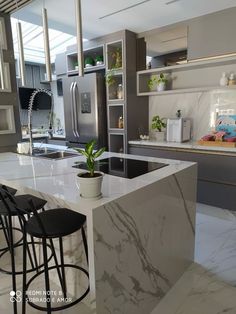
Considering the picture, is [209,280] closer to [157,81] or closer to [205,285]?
[205,285]

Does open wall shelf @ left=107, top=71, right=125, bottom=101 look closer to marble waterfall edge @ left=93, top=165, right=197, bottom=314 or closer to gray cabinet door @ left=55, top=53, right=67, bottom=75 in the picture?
gray cabinet door @ left=55, top=53, right=67, bottom=75

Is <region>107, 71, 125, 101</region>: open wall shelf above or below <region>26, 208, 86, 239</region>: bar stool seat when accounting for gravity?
above

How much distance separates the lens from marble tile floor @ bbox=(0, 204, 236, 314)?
1688 mm

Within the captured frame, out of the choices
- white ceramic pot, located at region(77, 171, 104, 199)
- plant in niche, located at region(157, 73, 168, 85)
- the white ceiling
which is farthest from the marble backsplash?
white ceramic pot, located at region(77, 171, 104, 199)

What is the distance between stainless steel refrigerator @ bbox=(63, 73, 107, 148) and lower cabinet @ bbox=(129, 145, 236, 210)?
126 centimetres

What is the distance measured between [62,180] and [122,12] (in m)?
2.48

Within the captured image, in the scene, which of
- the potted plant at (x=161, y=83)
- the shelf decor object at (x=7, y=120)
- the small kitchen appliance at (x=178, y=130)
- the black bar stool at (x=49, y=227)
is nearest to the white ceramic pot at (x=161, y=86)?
the potted plant at (x=161, y=83)

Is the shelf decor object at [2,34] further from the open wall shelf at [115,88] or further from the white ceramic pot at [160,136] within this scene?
the white ceramic pot at [160,136]

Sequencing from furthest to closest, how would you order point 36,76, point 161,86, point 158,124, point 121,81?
1. point 36,76
2. point 121,81
3. point 158,124
4. point 161,86

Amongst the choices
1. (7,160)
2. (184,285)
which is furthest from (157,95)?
(184,285)

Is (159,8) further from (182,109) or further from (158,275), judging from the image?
(158,275)

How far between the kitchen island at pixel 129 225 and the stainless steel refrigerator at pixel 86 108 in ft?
6.55

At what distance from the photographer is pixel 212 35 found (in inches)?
122

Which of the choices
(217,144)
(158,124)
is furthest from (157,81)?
(217,144)
